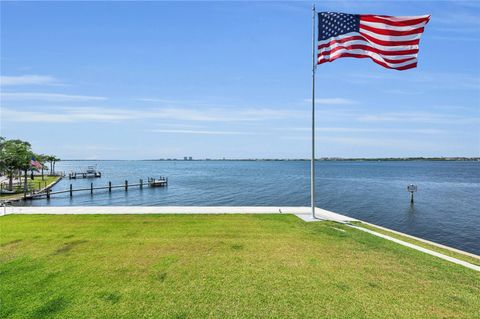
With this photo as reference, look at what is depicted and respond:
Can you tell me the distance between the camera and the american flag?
35.6 ft

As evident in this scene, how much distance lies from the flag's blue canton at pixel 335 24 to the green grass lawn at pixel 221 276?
8.04 m

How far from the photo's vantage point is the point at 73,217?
1349 centimetres

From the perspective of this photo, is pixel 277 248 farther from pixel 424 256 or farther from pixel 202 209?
pixel 202 209

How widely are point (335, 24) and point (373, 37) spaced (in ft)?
5.34

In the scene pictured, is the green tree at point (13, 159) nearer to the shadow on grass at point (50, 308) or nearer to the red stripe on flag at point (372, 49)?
the shadow on grass at point (50, 308)

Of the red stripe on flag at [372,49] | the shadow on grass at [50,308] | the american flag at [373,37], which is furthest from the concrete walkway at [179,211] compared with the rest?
the shadow on grass at [50,308]

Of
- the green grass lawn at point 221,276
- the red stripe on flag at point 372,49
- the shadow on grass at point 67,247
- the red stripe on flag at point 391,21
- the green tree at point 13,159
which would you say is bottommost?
the green grass lawn at point 221,276

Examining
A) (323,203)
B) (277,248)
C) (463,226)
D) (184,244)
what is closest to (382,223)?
(463,226)

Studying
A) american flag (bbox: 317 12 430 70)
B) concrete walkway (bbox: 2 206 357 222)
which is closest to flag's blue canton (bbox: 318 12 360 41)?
american flag (bbox: 317 12 430 70)

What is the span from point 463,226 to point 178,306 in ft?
78.9

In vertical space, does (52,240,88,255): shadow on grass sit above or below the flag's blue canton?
below

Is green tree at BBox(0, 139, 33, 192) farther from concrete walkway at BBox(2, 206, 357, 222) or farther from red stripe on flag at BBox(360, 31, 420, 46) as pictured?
red stripe on flag at BBox(360, 31, 420, 46)

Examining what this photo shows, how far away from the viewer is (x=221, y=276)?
6930mm

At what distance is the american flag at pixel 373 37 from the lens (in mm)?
10852
